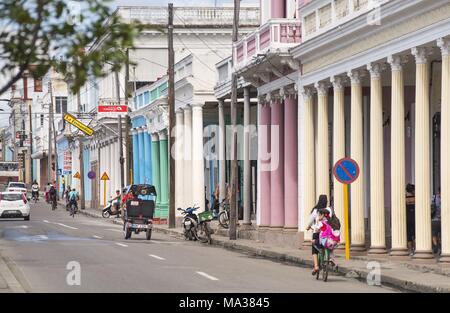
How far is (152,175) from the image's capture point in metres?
63.6

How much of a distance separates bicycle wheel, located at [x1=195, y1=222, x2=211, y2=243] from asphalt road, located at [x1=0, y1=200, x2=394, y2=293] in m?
1.26

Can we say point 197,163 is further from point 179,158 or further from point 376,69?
point 376,69

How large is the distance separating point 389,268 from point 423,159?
235 centimetres

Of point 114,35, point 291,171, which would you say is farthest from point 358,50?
point 114,35

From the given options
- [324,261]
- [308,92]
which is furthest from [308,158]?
[324,261]

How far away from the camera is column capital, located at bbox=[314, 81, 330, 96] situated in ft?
111

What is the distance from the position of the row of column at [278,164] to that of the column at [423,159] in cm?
1143

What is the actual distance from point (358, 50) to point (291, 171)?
26.8 ft

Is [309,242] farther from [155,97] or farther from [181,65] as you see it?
[155,97]

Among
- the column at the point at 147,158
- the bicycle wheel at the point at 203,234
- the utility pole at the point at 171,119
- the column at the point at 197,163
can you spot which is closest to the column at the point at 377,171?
the bicycle wheel at the point at 203,234

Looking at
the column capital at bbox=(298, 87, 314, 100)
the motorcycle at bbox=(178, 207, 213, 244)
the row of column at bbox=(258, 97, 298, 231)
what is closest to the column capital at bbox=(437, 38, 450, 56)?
the column capital at bbox=(298, 87, 314, 100)

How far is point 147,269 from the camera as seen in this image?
26125mm

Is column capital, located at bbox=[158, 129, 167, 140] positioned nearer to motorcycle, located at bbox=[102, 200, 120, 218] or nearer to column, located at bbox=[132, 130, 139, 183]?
Answer: column, located at bbox=[132, 130, 139, 183]
